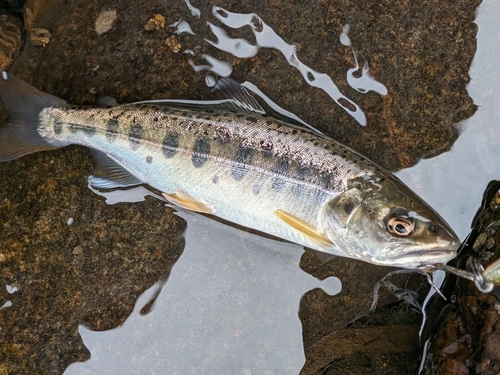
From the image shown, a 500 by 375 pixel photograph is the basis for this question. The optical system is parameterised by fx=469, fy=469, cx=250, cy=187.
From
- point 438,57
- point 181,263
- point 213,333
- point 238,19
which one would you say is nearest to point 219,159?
point 181,263

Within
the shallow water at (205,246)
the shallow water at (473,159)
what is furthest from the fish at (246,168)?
the shallow water at (473,159)

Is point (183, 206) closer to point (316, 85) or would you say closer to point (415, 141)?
point (316, 85)

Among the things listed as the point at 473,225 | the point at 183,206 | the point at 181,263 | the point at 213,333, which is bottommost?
the point at 213,333

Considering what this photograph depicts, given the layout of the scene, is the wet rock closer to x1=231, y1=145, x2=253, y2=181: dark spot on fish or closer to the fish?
the fish

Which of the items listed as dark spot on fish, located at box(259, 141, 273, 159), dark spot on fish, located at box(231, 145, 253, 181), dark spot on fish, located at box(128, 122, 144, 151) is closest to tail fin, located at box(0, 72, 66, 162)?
dark spot on fish, located at box(128, 122, 144, 151)

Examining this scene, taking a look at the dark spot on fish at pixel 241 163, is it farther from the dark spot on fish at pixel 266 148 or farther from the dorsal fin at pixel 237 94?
the dorsal fin at pixel 237 94

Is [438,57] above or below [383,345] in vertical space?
above
